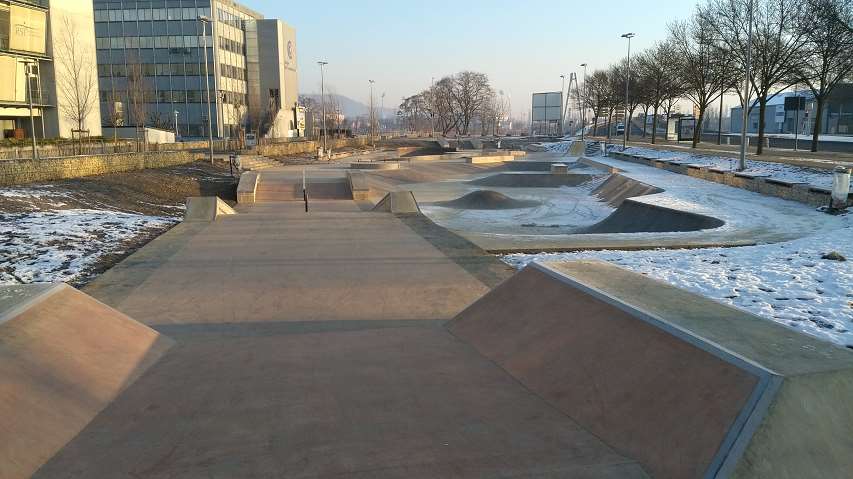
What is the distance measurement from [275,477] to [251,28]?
3668 inches

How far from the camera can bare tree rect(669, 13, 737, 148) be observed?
3844 centimetres

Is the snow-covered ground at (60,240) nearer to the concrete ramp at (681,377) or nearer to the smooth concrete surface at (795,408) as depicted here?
the concrete ramp at (681,377)

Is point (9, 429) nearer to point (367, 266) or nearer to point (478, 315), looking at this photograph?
point (478, 315)

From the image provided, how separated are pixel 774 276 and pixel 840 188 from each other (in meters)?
9.66

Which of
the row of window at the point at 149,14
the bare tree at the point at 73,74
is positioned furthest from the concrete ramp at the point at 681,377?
the row of window at the point at 149,14

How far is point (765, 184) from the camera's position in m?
22.3

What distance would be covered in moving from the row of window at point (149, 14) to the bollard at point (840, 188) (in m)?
76.3

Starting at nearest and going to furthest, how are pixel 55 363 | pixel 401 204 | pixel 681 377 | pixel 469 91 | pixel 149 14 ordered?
pixel 681 377 < pixel 55 363 < pixel 401 204 < pixel 149 14 < pixel 469 91

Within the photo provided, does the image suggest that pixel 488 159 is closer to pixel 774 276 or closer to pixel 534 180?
pixel 534 180

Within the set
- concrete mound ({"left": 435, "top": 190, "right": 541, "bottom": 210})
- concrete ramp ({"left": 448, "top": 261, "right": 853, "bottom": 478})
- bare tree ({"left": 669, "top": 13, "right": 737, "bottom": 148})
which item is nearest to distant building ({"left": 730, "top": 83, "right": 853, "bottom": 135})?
bare tree ({"left": 669, "top": 13, "right": 737, "bottom": 148})

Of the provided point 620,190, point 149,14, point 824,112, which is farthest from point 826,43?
point 149,14

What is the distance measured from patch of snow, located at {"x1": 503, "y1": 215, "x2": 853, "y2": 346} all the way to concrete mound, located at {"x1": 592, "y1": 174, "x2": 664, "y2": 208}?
1354cm

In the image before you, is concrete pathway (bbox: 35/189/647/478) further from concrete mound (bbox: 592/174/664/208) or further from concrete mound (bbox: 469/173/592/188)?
concrete mound (bbox: 469/173/592/188)

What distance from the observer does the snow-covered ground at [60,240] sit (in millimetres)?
10469
